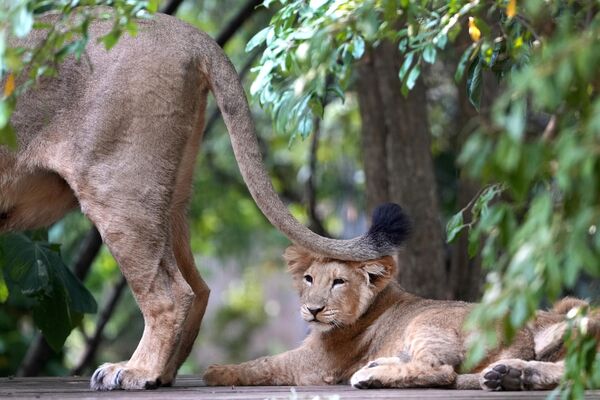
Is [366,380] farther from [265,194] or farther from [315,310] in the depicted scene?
[265,194]

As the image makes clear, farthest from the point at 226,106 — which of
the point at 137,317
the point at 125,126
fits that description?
the point at 137,317

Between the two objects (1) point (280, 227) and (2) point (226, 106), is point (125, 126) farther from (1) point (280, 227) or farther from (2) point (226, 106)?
(1) point (280, 227)

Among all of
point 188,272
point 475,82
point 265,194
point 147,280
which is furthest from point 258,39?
point 188,272

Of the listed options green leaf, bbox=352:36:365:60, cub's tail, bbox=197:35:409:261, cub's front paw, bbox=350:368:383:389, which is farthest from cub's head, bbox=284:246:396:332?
green leaf, bbox=352:36:365:60

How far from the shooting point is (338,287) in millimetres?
5496

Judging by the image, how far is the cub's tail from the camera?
534 centimetres

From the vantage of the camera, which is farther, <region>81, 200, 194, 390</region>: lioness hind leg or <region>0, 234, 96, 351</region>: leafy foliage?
<region>0, 234, 96, 351</region>: leafy foliage

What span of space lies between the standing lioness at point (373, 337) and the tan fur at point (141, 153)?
23 cm

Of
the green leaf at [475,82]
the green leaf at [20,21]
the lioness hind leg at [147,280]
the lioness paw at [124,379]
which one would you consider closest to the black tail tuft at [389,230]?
the green leaf at [475,82]

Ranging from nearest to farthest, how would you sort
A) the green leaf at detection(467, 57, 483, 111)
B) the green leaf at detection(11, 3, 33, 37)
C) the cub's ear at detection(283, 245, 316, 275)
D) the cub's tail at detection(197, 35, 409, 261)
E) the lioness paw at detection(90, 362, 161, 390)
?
the green leaf at detection(11, 3, 33, 37) < the green leaf at detection(467, 57, 483, 111) < the lioness paw at detection(90, 362, 161, 390) < the cub's tail at detection(197, 35, 409, 261) < the cub's ear at detection(283, 245, 316, 275)

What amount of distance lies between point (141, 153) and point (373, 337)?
150 cm

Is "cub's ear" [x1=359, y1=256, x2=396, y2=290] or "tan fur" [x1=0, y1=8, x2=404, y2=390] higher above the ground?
"tan fur" [x1=0, y1=8, x2=404, y2=390]

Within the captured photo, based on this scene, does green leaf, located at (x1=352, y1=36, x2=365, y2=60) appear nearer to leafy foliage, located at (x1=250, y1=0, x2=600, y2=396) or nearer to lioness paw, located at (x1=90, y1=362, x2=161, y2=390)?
leafy foliage, located at (x1=250, y1=0, x2=600, y2=396)

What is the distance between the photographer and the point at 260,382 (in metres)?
5.54
